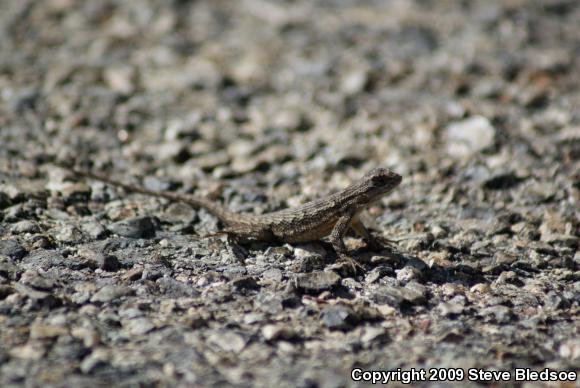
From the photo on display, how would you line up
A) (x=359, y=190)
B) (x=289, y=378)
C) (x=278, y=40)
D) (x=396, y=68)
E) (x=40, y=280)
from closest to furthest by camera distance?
(x=289, y=378) < (x=40, y=280) < (x=359, y=190) < (x=396, y=68) < (x=278, y=40)

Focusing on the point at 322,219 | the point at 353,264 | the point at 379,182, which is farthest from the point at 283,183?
the point at 353,264

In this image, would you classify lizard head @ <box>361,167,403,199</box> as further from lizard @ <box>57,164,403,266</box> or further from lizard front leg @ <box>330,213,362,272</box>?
lizard front leg @ <box>330,213,362,272</box>

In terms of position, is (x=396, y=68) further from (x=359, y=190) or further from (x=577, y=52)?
(x=359, y=190)

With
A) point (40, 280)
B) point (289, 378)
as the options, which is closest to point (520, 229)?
point (289, 378)

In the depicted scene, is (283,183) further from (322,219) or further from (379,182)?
(379,182)

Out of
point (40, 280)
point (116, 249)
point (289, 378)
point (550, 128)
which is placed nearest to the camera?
point (289, 378)
